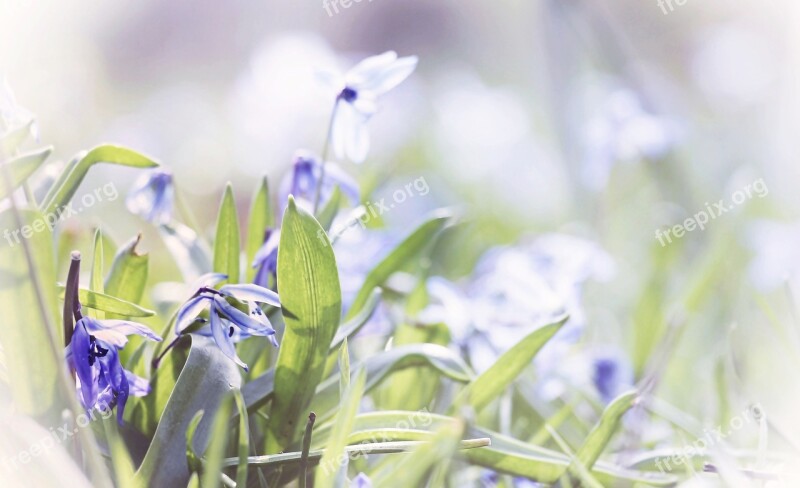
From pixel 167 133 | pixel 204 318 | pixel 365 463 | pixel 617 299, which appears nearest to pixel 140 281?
pixel 204 318

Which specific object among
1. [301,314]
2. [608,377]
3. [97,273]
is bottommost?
[608,377]

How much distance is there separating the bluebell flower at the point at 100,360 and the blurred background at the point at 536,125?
0.97 feet

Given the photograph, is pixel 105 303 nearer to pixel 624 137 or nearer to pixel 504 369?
pixel 504 369

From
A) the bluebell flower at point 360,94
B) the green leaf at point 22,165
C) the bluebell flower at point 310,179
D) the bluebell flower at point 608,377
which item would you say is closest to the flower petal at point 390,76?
the bluebell flower at point 360,94

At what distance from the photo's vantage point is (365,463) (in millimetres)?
717

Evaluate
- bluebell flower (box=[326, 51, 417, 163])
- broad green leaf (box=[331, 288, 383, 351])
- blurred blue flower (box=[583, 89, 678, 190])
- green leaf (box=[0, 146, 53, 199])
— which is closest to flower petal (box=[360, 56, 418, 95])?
bluebell flower (box=[326, 51, 417, 163])

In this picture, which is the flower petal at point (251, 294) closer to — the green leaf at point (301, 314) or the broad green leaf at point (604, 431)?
the green leaf at point (301, 314)

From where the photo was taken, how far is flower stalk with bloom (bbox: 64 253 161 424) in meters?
0.56

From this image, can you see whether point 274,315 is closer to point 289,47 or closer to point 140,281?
point 140,281

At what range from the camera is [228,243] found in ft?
2.40

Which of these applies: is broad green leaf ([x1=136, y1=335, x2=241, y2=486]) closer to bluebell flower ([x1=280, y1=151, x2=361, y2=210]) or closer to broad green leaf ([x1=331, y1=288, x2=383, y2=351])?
broad green leaf ([x1=331, y1=288, x2=383, y2=351])

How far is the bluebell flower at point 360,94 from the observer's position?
0.75 meters

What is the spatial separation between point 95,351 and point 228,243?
0.63ft

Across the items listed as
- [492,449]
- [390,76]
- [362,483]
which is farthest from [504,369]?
[390,76]
